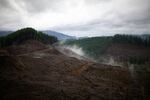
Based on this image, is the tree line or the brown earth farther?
the tree line

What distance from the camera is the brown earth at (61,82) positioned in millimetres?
16844

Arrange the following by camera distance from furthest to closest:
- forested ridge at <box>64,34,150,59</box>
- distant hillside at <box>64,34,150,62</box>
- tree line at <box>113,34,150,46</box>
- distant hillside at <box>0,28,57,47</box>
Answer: tree line at <box>113,34,150,46</box> < forested ridge at <box>64,34,150,59</box> < distant hillside at <box>64,34,150,62</box> < distant hillside at <box>0,28,57,47</box>

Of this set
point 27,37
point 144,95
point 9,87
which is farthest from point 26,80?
point 27,37

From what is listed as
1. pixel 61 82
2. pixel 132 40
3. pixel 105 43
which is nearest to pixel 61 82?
pixel 61 82

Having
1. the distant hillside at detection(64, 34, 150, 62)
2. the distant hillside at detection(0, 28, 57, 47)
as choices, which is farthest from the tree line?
the distant hillside at detection(0, 28, 57, 47)

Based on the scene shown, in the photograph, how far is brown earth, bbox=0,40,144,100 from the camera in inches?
663

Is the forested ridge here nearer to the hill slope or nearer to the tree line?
the tree line

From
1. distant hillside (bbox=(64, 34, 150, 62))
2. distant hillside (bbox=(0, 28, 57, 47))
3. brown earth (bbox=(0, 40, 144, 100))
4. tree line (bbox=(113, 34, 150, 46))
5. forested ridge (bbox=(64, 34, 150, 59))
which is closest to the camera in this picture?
brown earth (bbox=(0, 40, 144, 100))

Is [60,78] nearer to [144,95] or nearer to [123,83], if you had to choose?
[123,83]

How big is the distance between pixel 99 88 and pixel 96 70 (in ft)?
28.7

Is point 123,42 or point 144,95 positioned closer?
point 144,95

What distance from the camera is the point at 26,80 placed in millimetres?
20562

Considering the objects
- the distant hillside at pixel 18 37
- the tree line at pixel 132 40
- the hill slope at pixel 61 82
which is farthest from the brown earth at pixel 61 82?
the tree line at pixel 132 40

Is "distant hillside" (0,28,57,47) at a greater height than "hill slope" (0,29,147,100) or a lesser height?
greater
